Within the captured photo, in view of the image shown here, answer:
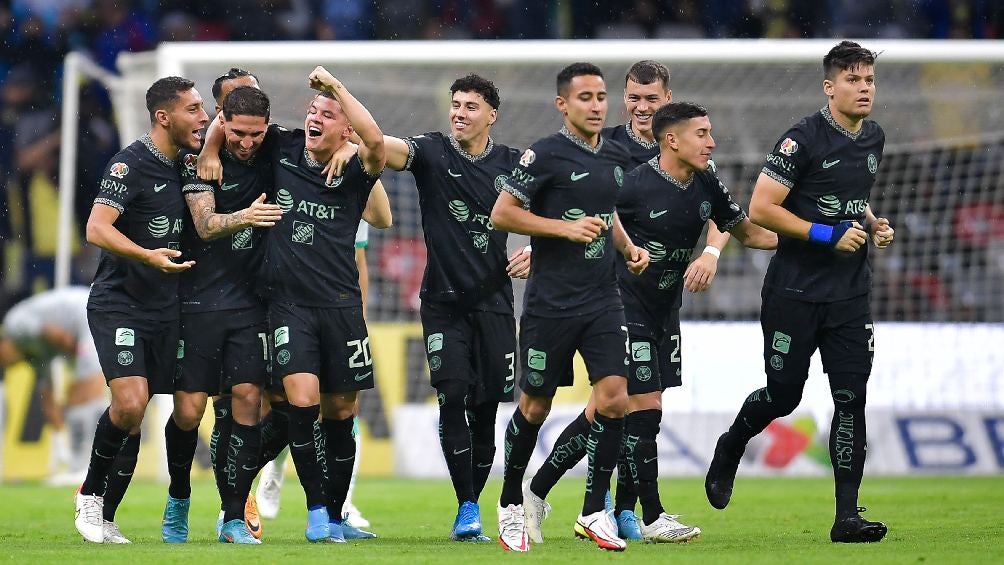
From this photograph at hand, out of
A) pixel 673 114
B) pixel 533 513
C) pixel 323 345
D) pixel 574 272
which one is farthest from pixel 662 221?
pixel 323 345

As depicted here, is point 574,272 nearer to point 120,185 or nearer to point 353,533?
point 353,533

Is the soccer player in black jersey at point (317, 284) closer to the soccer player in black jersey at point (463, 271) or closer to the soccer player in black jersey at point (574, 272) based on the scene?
the soccer player in black jersey at point (463, 271)

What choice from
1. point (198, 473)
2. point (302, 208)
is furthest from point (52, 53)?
point (302, 208)

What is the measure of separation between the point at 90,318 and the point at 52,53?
44.0 ft

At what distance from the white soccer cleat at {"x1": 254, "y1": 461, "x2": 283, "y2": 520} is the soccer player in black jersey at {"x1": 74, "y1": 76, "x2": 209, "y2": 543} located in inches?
68.5

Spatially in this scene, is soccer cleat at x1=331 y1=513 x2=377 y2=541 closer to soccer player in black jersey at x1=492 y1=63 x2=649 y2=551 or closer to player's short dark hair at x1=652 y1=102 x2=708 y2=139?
soccer player in black jersey at x1=492 y1=63 x2=649 y2=551

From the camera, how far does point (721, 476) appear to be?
847 centimetres

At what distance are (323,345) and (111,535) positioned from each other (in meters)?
1.60

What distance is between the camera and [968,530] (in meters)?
8.05

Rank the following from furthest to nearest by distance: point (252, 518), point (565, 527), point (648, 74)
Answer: point (565, 527) < point (648, 74) < point (252, 518)

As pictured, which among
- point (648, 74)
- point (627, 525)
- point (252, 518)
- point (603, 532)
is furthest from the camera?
point (648, 74)

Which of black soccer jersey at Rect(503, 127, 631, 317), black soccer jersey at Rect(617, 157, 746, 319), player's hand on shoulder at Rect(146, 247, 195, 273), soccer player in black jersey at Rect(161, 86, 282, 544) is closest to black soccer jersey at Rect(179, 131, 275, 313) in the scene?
soccer player in black jersey at Rect(161, 86, 282, 544)

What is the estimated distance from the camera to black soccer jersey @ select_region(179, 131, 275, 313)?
25.6 ft

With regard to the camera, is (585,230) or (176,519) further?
(176,519)
